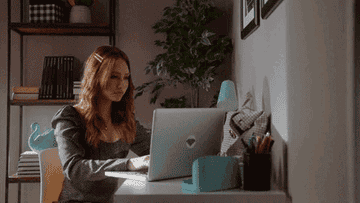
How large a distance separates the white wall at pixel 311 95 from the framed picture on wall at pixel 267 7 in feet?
0.08

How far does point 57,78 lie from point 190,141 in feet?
5.88

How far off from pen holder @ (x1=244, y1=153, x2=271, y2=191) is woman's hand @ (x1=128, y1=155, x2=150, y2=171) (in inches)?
15.3

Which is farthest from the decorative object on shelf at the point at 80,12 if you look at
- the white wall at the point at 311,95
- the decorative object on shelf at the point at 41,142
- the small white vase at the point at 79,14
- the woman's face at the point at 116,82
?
the white wall at the point at 311,95

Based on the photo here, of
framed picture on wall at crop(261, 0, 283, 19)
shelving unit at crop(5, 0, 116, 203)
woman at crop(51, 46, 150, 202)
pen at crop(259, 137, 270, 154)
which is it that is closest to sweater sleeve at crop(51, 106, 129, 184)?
woman at crop(51, 46, 150, 202)

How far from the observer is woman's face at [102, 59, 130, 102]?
5.24 ft

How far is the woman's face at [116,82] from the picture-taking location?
1597 mm

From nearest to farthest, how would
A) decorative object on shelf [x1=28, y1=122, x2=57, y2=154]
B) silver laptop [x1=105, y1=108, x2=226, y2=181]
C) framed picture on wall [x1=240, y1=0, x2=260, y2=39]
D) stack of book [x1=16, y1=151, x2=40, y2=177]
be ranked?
1. silver laptop [x1=105, y1=108, x2=226, y2=181]
2. framed picture on wall [x1=240, y1=0, x2=260, y2=39]
3. decorative object on shelf [x1=28, y1=122, x2=57, y2=154]
4. stack of book [x1=16, y1=151, x2=40, y2=177]

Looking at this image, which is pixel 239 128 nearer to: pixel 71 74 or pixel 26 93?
pixel 71 74

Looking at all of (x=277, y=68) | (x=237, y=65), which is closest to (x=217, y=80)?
(x=237, y=65)

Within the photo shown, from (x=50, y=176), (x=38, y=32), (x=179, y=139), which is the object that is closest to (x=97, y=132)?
(x=50, y=176)

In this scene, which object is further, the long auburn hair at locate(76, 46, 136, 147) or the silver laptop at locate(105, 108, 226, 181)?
the long auburn hair at locate(76, 46, 136, 147)

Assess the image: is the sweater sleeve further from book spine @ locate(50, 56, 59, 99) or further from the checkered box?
the checkered box

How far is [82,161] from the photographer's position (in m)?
1.37

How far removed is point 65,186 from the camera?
4.79 feet
